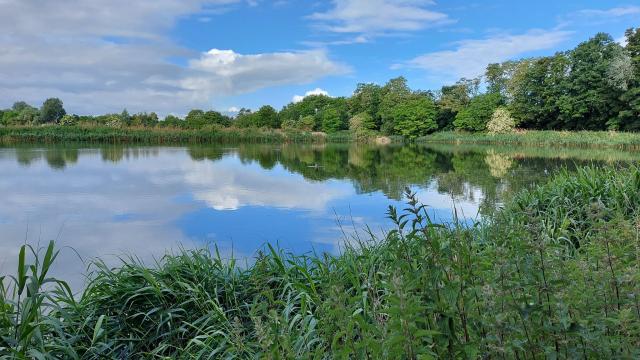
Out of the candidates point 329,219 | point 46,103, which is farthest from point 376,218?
point 46,103

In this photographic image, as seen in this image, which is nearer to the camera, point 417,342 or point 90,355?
point 417,342

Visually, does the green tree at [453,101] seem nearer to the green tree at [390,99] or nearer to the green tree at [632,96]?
the green tree at [390,99]

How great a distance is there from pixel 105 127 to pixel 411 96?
118ft

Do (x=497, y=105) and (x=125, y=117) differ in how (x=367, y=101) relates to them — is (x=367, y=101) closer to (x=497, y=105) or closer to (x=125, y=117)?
(x=497, y=105)

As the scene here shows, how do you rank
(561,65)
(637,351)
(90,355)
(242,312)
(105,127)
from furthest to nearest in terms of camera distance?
(561,65) < (105,127) < (242,312) < (90,355) < (637,351)

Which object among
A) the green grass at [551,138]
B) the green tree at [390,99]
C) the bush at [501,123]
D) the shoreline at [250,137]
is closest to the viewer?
the green grass at [551,138]

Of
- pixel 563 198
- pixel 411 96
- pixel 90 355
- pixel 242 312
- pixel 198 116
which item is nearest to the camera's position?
pixel 90 355

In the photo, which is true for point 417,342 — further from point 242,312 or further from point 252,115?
point 252,115

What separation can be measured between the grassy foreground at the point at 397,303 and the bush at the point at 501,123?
134 ft

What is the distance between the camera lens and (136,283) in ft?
11.3

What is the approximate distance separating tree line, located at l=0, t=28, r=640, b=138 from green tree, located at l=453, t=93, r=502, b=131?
0.10 metres

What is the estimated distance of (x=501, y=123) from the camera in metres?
44.1

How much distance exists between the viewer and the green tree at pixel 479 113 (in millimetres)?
47656

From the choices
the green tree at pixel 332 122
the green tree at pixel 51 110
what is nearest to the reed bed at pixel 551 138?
the green tree at pixel 332 122
